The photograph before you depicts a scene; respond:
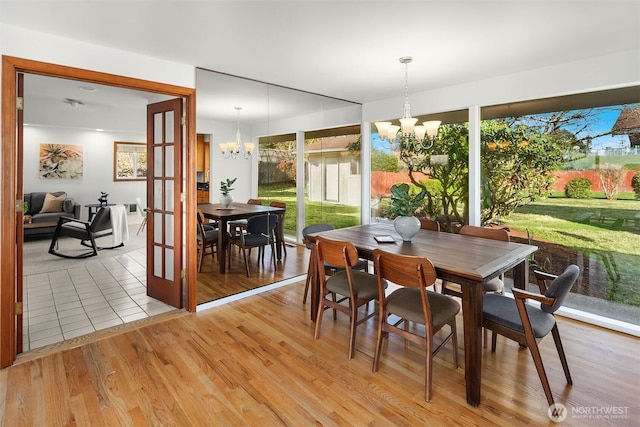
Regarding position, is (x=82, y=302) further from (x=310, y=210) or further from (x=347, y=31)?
(x=347, y=31)

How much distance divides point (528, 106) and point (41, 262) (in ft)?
22.5

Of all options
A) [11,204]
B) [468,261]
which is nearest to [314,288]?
[468,261]

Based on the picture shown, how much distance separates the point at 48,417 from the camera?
6.00 ft

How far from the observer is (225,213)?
11.7ft

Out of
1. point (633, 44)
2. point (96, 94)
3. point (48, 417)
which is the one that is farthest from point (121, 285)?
point (633, 44)

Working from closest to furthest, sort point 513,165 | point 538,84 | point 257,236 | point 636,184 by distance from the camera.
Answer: point 636,184, point 538,84, point 513,165, point 257,236

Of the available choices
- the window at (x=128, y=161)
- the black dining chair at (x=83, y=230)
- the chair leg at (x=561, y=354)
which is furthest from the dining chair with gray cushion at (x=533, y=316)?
the window at (x=128, y=161)

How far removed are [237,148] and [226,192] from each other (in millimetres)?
499

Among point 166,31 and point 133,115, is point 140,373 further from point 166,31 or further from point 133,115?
point 133,115

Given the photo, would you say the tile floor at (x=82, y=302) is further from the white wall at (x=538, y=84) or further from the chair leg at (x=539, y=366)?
the white wall at (x=538, y=84)

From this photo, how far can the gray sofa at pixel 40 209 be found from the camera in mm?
6062

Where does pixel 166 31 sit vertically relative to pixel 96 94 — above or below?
below

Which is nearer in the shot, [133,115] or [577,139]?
[577,139]

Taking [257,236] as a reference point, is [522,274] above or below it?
below
